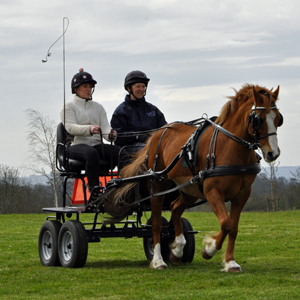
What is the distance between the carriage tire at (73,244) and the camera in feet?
23.3

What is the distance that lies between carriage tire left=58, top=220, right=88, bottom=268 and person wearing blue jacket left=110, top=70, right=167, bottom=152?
1.53 meters

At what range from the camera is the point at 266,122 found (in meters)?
5.50

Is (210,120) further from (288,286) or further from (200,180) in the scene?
(288,286)

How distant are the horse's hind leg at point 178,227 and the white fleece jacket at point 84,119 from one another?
4.68 feet

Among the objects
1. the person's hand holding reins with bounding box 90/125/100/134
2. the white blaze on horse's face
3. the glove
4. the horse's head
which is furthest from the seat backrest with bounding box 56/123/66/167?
the white blaze on horse's face

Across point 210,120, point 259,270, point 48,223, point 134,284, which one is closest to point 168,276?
point 134,284

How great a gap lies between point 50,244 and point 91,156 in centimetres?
162

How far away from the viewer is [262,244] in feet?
35.6

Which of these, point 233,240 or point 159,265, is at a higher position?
point 233,240

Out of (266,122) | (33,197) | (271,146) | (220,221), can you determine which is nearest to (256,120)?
(266,122)

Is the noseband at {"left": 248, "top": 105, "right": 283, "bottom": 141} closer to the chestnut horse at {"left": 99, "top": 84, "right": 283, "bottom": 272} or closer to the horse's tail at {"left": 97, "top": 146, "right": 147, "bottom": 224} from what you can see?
the chestnut horse at {"left": 99, "top": 84, "right": 283, "bottom": 272}

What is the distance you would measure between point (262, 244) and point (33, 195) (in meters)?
34.8

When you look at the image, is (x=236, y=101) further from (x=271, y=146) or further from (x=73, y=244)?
(x=73, y=244)

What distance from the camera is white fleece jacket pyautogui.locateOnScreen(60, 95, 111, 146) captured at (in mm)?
7549
